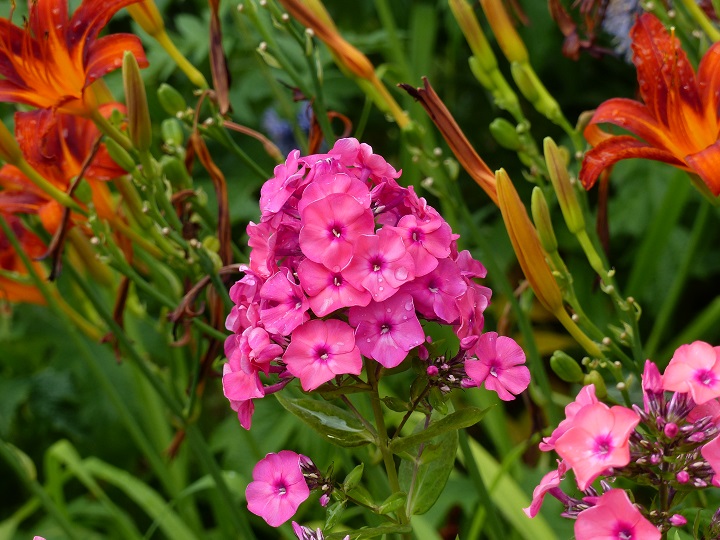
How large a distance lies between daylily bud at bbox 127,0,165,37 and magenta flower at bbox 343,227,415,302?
19.1 inches

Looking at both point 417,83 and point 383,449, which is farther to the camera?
point 417,83

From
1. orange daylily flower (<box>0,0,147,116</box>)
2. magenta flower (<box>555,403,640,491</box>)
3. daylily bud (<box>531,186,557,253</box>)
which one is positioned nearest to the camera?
magenta flower (<box>555,403,640,491</box>)

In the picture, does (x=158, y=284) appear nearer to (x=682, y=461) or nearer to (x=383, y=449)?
(x=383, y=449)

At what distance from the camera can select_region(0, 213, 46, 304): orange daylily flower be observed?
110 centimetres

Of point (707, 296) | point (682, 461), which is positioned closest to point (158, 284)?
point (682, 461)

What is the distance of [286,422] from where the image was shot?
1.37 metres

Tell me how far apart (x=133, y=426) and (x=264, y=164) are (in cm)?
66

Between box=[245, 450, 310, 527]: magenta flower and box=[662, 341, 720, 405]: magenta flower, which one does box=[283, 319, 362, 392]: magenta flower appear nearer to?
box=[245, 450, 310, 527]: magenta flower

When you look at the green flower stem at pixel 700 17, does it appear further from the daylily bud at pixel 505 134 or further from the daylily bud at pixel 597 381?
the daylily bud at pixel 597 381

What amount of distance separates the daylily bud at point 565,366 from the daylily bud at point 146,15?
491 mm

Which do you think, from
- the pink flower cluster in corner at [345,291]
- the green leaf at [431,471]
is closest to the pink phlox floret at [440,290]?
the pink flower cluster in corner at [345,291]

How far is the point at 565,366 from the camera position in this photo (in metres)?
0.75

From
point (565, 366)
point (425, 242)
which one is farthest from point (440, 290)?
point (565, 366)

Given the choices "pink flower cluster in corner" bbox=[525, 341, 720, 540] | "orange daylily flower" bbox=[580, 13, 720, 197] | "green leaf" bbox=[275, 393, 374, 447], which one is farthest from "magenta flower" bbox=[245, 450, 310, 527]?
"orange daylily flower" bbox=[580, 13, 720, 197]
